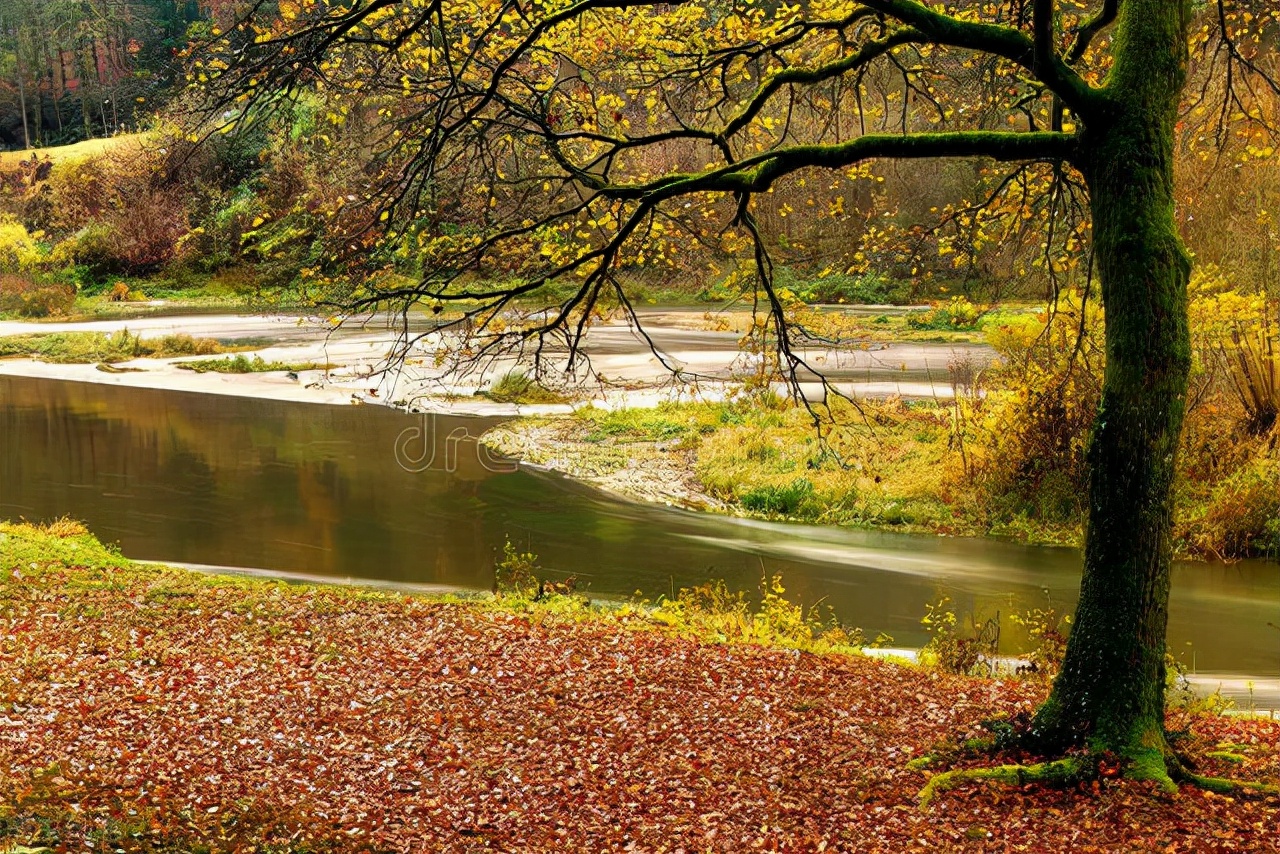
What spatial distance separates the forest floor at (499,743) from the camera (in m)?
4.60

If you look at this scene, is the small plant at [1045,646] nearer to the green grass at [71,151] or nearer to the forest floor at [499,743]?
the forest floor at [499,743]

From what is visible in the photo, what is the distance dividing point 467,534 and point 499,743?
246 inches

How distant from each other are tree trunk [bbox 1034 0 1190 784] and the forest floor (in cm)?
38

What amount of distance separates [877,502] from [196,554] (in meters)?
7.21

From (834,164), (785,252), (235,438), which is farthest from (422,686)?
(785,252)

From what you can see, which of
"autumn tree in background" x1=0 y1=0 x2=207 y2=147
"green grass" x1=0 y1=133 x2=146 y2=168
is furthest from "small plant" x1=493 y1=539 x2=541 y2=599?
"autumn tree in background" x1=0 y1=0 x2=207 y2=147

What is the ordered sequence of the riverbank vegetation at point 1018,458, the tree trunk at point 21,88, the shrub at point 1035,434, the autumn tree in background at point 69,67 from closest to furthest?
the riverbank vegetation at point 1018,458, the shrub at point 1035,434, the autumn tree in background at point 69,67, the tree trunk at point 21,88

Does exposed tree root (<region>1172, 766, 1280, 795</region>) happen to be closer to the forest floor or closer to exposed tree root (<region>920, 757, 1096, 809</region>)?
the forest floor

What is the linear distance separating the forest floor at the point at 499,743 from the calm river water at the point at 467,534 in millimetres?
2532

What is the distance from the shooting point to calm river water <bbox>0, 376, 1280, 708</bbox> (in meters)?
9.77

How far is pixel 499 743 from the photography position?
567cm

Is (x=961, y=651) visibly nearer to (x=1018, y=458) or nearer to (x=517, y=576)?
(x=517, y=576)

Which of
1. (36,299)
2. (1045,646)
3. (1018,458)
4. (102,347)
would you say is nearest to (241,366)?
(102,347)

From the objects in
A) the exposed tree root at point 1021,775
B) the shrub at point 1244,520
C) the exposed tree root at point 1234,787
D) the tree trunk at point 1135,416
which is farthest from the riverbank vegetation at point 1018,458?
the exposed tree root at point 1234,787
